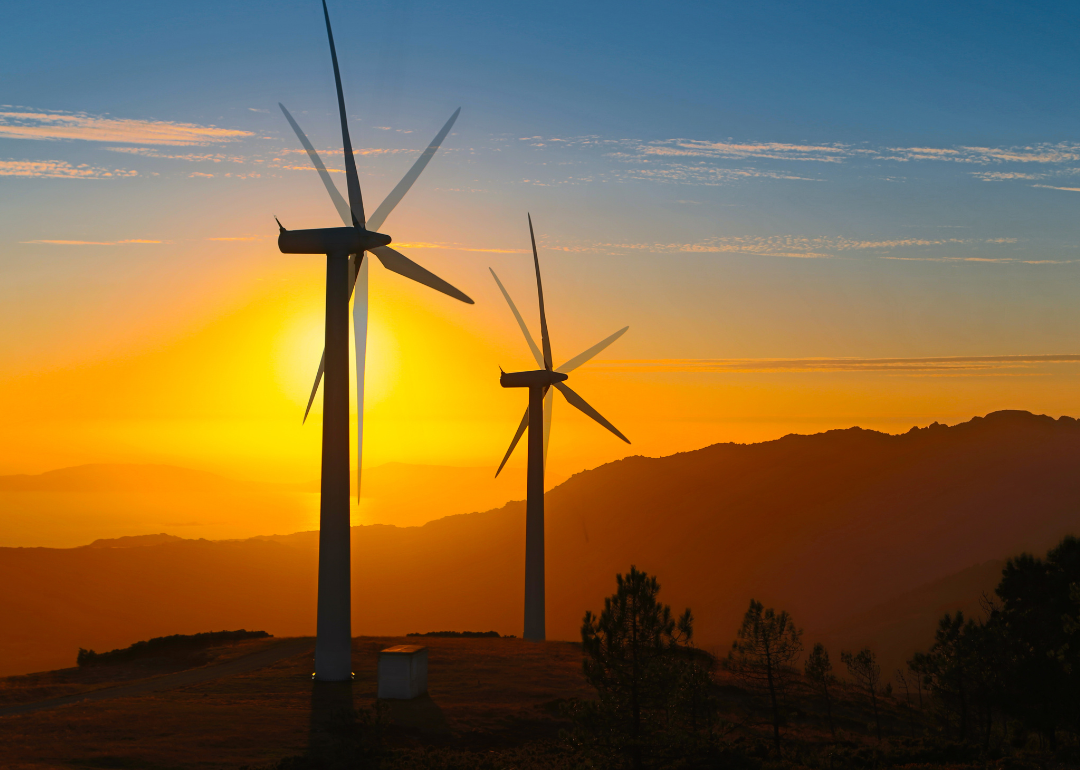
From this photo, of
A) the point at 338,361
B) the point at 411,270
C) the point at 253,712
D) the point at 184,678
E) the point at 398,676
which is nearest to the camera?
the point at 253,712

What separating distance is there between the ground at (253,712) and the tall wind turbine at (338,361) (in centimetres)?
356

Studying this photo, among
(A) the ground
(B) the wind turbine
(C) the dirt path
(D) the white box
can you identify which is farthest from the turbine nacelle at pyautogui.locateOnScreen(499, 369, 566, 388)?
(D) the white box

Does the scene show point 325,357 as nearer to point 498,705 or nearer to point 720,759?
point 498,705

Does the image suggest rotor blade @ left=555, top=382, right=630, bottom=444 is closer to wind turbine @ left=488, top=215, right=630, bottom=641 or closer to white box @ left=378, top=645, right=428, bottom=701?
wind turbine @ left=488, top=215, right=630, bottom=641

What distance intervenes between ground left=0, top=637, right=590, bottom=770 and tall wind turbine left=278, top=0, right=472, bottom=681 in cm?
356

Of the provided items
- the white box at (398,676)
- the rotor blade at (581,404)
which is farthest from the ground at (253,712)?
the rotor blade at (581,404)

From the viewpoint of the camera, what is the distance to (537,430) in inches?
3066

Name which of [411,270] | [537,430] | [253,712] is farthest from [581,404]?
[253,712]

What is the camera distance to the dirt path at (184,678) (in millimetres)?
51594

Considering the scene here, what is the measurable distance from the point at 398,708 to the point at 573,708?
14.3 meters

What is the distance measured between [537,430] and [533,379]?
4.69m

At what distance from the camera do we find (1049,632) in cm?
5462

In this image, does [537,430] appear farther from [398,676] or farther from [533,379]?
[398,676]

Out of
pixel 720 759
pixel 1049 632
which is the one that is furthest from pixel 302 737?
pixel 1049 632
